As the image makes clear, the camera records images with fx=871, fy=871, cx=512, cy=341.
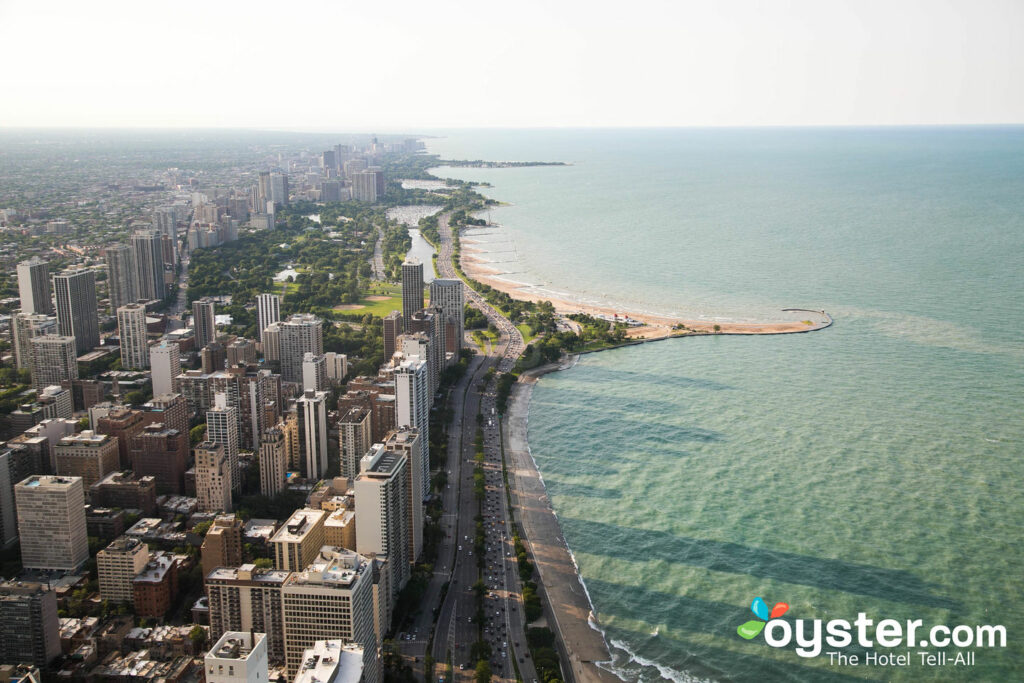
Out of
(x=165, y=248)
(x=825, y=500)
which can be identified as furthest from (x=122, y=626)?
(x=165, y=248)

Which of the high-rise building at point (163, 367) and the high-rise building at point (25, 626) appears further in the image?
the high-rise building at point (163, 367)

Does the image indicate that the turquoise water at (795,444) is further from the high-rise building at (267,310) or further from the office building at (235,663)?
the high-rise building at (267,310)

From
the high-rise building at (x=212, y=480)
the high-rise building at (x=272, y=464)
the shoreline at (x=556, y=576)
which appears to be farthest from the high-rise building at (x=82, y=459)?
the shoreline at (x=556, y=576)

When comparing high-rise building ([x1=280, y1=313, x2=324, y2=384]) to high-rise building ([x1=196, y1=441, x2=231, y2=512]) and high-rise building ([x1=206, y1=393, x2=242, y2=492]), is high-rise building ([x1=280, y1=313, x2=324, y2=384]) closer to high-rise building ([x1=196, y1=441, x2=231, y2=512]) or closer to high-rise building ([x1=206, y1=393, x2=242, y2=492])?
high-rise building ([x1=206, y1=393, x2=242, y2=492])

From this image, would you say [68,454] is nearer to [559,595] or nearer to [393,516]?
[393,516]

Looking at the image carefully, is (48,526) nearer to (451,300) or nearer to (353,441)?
(353,441)

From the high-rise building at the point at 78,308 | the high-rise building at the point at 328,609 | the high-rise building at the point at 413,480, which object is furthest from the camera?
the high-rise building at the point at 78,308

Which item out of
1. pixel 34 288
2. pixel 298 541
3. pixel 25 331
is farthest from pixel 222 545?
pixel 34 288
